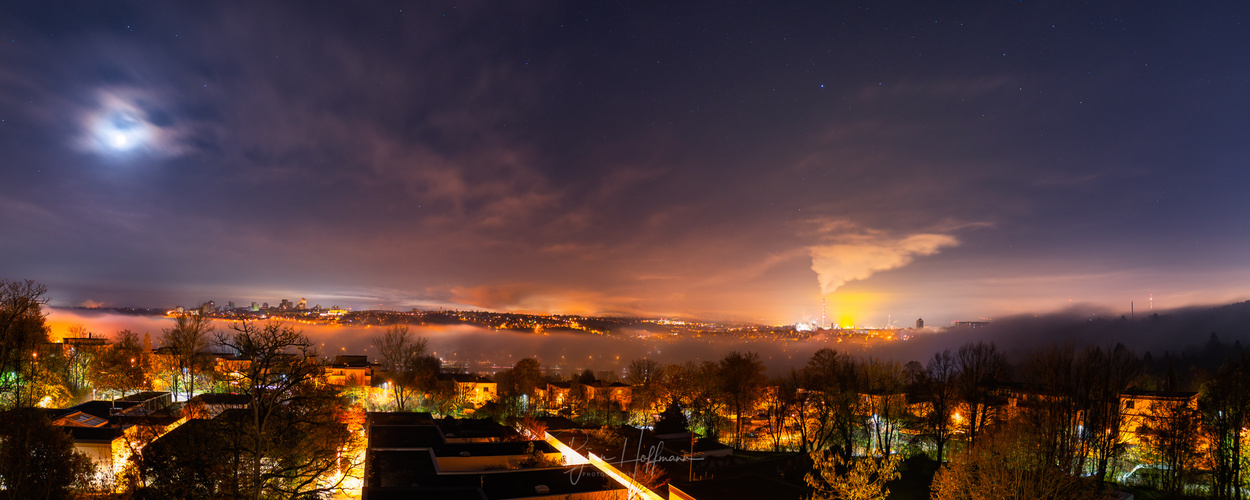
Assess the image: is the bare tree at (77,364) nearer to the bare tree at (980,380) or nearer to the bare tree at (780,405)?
the bare tree at (780,405)

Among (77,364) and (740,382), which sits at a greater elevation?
(77,364)

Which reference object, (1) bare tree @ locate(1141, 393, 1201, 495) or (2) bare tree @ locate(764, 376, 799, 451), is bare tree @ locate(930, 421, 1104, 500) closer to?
(1) bare tree @ locate(1141, 393, 1201, 495)

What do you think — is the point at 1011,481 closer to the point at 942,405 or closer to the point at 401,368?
the point at 942,405

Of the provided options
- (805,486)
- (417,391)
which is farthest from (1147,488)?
(417,391)

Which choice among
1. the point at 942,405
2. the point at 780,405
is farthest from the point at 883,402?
the point at 780,405

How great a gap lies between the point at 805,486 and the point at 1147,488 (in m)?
17.4

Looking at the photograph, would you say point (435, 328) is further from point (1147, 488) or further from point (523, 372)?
point (1147, 488)

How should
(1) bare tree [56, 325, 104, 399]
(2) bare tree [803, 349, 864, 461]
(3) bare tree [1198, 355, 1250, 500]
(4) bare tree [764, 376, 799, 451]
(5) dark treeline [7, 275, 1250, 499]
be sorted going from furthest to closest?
(4) bare tree [764, 376, 799, 451]
(1) bare tree [56, 325, 104, 399]
(2) bare tree [803, 349, 864, 461]
(3) bare tree [1198, 355, 1250, 500]
(5) dark treeline [7, 275, 1250, 499]

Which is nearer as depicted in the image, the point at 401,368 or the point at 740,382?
the point at 740,382

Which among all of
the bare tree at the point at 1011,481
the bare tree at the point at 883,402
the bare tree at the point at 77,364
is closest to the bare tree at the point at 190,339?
the bare tree at the point at 77,364

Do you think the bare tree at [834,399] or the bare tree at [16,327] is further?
the bare tree at [834,399]

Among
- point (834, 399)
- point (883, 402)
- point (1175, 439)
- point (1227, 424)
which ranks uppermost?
point (1227, 424)

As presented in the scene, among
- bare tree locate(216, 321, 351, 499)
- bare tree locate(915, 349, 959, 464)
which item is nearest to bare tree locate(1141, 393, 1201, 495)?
bare tree locate(915, 349, 959, 464)

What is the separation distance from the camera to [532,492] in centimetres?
1789
